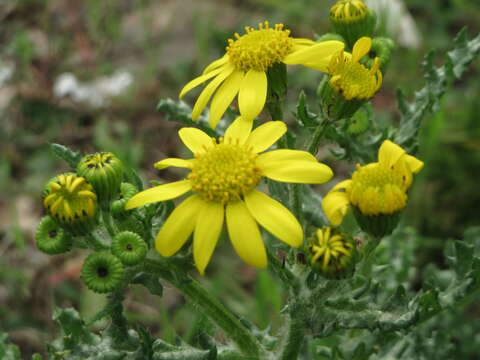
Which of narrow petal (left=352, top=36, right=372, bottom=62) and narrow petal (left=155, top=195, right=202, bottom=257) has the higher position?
narrow petal (left=352, top=36, right=372, bottom=62)

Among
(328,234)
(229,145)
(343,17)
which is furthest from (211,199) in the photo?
(343,17)

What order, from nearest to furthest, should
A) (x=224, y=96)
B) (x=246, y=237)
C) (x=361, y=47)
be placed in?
(x=246, y=237), (x=361, y=47), (x=224, y=96)

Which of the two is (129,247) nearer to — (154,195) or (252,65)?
(154,195)

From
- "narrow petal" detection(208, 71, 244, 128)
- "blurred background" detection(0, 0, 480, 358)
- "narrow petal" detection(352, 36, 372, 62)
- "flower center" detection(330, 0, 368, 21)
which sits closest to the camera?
"narrow petal" detection(352, 36, 372, 62)

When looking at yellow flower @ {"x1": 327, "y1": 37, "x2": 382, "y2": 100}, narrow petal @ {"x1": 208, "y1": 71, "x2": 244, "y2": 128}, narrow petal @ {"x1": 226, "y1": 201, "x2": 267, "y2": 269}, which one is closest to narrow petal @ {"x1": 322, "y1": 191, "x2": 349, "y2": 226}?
narrow petal @ {"x1": 226, "y1": 201, "x2": 267, "y2": 269}

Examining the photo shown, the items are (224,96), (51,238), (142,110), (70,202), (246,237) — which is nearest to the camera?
(246,237)

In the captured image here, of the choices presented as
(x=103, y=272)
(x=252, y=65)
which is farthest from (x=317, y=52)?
(x=103, y=272)

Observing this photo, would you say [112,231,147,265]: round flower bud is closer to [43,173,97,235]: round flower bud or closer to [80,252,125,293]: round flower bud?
[80,252,125,293]: round flower bud
